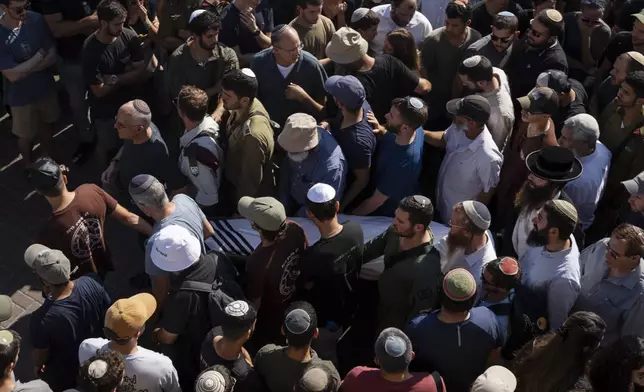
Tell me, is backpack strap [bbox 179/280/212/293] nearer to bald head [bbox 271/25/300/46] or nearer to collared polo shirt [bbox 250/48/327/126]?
collared polo shirt [bbox 250/48/327/126]

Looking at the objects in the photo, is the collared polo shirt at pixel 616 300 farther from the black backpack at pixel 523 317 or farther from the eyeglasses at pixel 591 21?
the eyeglasses at pixel 591 21

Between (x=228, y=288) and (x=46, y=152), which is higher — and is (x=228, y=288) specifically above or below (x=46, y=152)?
above

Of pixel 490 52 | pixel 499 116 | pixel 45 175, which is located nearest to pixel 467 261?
pixel 499 116

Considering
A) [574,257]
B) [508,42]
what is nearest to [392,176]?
[574,257]

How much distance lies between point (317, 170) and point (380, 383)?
208 centimetres

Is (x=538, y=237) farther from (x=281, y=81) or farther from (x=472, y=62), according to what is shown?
(x=281, y=81)

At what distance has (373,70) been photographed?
6.62m

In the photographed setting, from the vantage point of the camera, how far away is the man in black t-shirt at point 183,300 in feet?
15.7

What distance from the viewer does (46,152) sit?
7.64 metres

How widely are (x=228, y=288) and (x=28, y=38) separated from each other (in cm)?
377

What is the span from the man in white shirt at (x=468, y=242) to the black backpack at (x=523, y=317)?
0.26 m

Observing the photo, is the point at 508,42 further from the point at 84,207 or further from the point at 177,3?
the point at 84,207

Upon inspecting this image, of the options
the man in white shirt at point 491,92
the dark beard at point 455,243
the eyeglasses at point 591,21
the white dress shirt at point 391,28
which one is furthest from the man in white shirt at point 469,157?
the eyeglasses at point 591,21

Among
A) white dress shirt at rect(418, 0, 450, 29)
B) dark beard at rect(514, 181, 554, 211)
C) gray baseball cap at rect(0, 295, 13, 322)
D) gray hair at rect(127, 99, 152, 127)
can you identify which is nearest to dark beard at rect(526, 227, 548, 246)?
dark beard at rect(514, 181, 554, 211)
